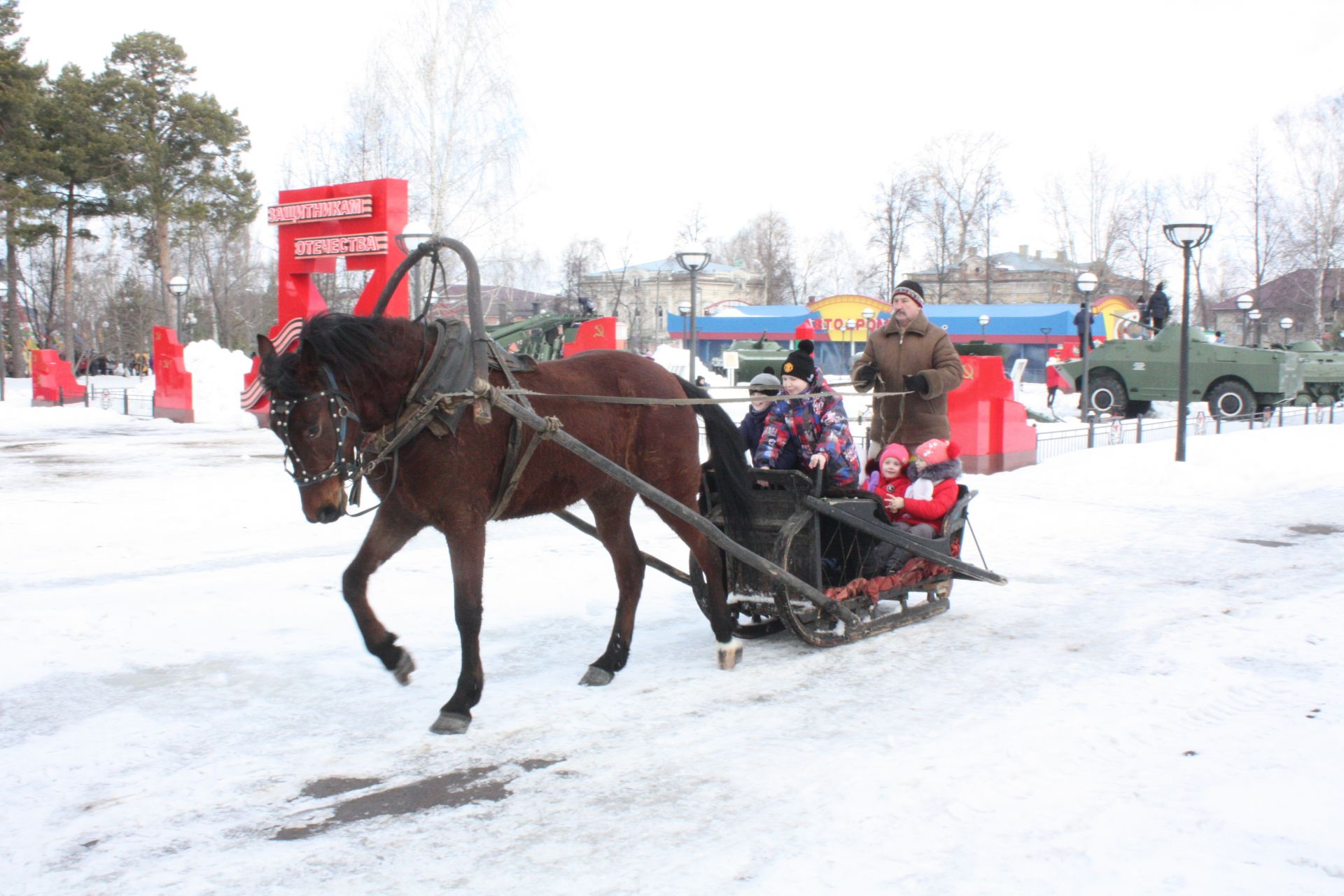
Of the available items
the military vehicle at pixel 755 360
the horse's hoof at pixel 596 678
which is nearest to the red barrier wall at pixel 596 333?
the military vehicle at pixel 755 360

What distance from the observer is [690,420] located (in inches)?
220

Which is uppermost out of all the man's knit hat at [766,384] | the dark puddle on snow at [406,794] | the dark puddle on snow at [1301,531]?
the man's knit hat at [766,384]

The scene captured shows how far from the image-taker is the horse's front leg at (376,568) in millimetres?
4680

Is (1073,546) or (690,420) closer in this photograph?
(690,420)

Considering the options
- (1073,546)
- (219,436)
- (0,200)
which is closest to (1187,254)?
(1073,546)

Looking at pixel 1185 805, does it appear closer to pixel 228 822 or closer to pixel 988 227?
pixel 228 822

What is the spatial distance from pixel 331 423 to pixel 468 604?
94cm

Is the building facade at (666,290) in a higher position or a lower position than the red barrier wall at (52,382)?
higher

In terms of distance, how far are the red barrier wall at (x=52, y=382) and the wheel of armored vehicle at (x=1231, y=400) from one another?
2776cm

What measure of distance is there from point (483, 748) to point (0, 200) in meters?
A: 34.7

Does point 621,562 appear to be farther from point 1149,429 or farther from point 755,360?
point 755,360

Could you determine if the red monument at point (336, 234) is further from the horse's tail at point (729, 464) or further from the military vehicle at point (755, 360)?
the military vehicle at point (755, 360)

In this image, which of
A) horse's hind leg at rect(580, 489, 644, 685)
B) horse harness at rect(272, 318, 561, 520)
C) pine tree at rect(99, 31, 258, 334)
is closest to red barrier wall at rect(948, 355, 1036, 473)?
horse's hind leg at rect(580, 489, 644, 685)

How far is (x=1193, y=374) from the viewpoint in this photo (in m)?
22.1
